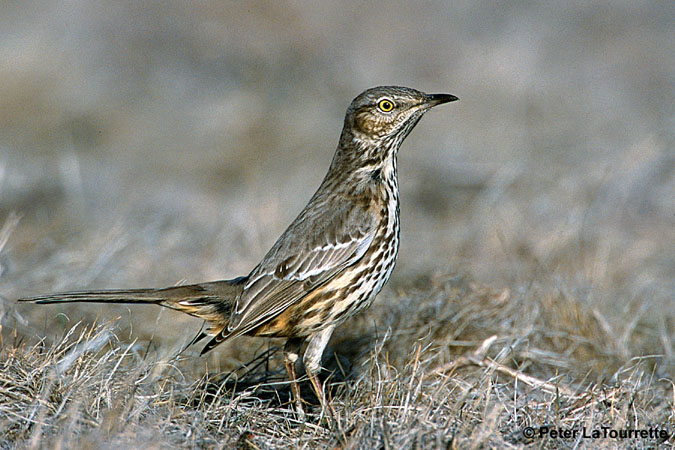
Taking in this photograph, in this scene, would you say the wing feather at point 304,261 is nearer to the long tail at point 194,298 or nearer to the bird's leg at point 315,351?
the long tail at point 194,298

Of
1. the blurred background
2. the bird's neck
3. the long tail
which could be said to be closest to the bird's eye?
the bird's neck

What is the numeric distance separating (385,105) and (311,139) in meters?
7.67

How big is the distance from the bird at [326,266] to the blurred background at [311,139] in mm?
1317

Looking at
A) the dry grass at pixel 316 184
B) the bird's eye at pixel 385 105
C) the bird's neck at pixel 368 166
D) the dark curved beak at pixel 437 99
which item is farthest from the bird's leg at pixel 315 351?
the dark curved beak at pixel 437 99

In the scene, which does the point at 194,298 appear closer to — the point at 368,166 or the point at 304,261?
the point at 304,261

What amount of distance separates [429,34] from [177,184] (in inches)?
306

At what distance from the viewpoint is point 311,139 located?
13.0m

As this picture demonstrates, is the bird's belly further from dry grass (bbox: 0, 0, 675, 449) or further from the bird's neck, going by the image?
the bird's neck

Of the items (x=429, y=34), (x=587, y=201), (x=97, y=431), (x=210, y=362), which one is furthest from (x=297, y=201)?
(x=429, y=34)

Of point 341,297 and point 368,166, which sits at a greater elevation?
point 368,166

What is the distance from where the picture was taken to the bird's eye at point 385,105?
17.6ft

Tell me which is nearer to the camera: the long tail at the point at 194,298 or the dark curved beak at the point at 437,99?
the long tail at the point at 194,298

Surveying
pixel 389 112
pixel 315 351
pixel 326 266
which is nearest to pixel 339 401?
pixel 315 351

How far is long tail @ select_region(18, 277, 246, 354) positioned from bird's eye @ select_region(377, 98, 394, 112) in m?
1.39
